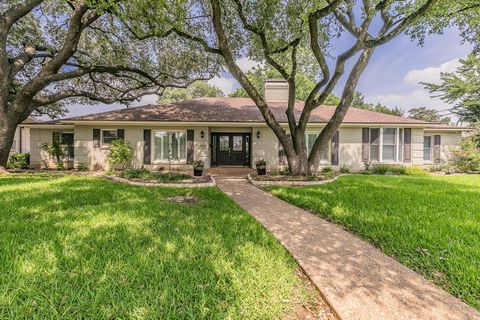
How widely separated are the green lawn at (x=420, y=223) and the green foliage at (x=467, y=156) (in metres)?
8.36

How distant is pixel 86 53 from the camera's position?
12.9 meters

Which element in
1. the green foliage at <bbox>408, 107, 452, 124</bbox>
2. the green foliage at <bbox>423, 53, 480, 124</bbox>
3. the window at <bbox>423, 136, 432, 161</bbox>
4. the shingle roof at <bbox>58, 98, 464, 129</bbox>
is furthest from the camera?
the green foliage at <bbox>408, 107, 452, 124</bbox>

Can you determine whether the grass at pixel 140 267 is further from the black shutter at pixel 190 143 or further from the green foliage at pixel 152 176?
the black shutter at pixel 190 143

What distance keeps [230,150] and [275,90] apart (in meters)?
5.88

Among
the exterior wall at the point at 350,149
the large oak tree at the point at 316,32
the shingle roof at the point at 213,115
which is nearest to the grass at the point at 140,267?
the large oak tree at the point at 316,32

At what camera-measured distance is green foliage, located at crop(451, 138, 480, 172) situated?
1284 centimetres

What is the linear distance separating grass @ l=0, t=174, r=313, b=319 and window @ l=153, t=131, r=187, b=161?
27.6 feet

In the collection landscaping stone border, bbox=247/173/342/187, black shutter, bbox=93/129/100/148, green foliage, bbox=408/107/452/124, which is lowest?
landscaping stone border, bbox=247/173/342/187

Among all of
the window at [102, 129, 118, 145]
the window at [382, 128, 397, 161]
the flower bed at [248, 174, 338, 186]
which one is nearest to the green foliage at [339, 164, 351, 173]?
the window at [382, 128, 397, 161]

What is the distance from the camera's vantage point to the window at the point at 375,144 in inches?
518

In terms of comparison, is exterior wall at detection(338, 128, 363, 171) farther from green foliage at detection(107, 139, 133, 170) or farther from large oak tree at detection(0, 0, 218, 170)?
green foliage at detection(107, 139, 133, 170)

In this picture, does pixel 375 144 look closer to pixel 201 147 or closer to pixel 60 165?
pixel 201 147

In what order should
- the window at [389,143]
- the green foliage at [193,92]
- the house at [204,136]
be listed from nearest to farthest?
1. the house at [204,136]
2. the window at [389,143]
3. the green foliage at [193,92]

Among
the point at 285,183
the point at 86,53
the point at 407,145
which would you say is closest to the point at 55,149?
the point at 86,53
